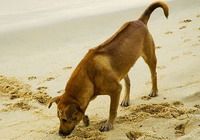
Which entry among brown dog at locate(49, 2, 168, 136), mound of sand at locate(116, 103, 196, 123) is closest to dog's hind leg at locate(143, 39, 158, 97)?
brown dog at locate(49, 2, 168, 136)

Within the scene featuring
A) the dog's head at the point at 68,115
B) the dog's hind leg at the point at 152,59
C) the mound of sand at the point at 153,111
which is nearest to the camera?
the dog's head at the point at 68,115

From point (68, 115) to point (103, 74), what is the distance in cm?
63

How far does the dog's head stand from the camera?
15.4 ft

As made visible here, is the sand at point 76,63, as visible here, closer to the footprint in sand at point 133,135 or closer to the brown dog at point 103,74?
the footprint in sand at point 133,135

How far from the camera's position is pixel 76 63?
7.68m

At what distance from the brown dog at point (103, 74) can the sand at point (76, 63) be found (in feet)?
0.97

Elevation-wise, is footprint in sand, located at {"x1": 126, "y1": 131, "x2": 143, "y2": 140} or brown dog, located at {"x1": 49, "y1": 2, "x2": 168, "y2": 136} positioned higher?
brown dog, located at {"x1": 49, "y1": 2, "x2": 168, "y2": 136}

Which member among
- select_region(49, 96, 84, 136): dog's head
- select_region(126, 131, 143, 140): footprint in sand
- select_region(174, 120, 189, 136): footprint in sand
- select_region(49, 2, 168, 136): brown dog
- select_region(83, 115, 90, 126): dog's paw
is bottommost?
select_region(126, 131, 143, 140): footprint in sand

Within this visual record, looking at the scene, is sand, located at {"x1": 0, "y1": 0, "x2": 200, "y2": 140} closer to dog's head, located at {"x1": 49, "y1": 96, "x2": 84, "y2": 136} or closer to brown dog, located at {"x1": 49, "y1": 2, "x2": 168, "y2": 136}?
dog's head, located at {"x1": 49, "y1": 96, "x2": 84, "y2": 136}

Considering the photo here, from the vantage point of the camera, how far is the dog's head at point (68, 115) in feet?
15.4

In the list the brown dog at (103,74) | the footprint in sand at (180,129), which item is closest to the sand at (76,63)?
the footprint in sand at (180,129)

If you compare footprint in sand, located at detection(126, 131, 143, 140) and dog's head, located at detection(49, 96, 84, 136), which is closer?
Result: dog's head, located at detection(49, 96, 84, 136)

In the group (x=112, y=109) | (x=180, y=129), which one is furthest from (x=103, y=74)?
(x=180, y=129)

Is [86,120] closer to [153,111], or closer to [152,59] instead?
[153,111]
